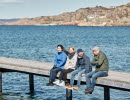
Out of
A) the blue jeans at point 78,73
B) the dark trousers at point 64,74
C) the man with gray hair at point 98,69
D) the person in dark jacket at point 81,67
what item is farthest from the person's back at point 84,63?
the dark trousers at point 64,74

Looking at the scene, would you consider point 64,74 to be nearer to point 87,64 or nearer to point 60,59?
point 60,59

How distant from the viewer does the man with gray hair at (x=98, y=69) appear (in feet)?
43.5

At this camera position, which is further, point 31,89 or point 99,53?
point 31,89

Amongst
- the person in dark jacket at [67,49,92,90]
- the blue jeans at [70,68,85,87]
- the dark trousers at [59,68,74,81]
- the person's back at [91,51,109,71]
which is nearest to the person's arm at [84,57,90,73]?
the person in dark jacket at [67,49,92,90]

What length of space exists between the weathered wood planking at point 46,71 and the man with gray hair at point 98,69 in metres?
0.24

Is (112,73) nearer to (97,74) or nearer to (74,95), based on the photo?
(97,74)

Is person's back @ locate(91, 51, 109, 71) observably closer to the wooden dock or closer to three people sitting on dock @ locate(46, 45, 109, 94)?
three people sitting on dock @ locate(46, 45, 109, 94)

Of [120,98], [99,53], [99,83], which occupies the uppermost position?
[99,53]

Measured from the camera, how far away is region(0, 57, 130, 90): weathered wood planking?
43.2ft

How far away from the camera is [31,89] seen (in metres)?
20.7

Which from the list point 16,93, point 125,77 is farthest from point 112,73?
point 16,93

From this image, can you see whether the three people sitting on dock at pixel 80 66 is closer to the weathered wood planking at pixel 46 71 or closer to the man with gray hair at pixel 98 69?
the man with gray hair at pixel 98 69

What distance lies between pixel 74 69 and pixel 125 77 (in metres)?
2.15

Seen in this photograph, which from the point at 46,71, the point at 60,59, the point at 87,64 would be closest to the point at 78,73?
the point at 87,64
